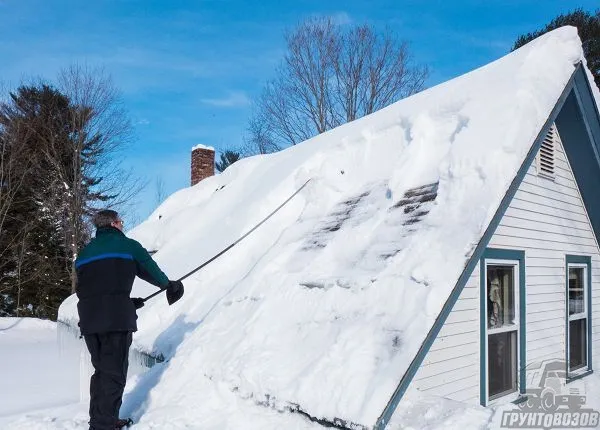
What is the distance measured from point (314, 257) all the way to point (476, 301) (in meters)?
1.73

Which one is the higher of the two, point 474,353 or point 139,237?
point 139,237

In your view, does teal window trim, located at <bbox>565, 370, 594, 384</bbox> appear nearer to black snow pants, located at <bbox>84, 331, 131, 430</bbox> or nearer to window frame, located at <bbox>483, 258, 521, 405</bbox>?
window frame, located at <bbox>483, 258, 521, 405</bbox>

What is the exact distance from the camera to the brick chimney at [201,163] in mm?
15344

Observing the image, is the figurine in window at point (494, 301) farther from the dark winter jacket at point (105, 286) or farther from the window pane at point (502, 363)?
the dark winter jacket at point (105, 286)

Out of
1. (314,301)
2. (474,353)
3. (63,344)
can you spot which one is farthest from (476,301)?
(63,344)

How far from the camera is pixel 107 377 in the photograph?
12.8 feet

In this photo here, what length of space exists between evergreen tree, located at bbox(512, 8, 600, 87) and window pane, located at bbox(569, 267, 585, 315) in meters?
16.8

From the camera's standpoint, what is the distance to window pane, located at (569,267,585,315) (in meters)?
7.04

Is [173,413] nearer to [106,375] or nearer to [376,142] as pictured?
[106,375]

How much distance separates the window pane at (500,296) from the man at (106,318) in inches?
146

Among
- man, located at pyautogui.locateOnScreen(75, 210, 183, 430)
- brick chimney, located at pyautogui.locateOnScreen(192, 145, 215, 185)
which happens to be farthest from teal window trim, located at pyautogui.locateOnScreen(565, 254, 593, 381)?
brick chimney, located at pyautogui.locateOnScreen(192, 145, 215, 185)

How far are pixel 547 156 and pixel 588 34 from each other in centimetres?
1903

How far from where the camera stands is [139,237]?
1225 centimetres

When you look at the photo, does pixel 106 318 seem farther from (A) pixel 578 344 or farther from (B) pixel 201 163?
(B) pixel 201 163
